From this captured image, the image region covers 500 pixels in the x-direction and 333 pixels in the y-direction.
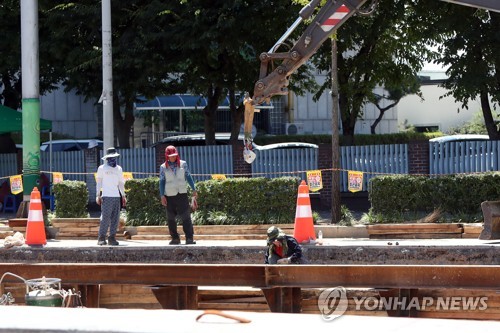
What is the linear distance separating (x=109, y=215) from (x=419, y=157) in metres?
→ 9.21

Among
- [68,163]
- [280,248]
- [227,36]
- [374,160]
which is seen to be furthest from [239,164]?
[280,248]

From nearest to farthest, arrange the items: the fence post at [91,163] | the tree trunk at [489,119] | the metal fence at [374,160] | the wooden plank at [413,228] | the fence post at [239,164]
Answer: the wooden plank at [413,228]
the metal fence at [374,160]
the fence post at [239,164]
the tree trunk at [489,119]
the fence post at [91,163]

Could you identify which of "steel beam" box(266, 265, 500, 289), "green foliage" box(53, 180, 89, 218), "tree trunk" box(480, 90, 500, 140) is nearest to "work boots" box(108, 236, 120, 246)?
"green foliage" box(53, 180, 89, 218)

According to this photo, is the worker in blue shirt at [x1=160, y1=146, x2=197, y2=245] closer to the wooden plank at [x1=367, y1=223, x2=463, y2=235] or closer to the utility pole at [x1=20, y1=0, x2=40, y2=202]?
the wooden plank at [x1=367, y1=223, x2=463, y2=235]

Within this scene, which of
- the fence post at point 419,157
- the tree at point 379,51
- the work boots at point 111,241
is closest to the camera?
the work boots at point 111,241

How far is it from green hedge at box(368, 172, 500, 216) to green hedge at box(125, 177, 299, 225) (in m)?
1.76

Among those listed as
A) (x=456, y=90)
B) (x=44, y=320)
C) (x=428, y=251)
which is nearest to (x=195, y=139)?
(x=456, y=90)

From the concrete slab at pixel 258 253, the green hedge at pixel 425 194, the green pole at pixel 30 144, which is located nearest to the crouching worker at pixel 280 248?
the concrete slab at pixel 258 253

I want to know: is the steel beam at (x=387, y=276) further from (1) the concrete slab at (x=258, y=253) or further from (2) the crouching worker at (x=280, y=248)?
(1) the concrete slab at (x=258, y=253)

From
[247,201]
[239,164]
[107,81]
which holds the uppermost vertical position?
[107,81]

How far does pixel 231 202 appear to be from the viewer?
20172 mm

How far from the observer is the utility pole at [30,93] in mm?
20312

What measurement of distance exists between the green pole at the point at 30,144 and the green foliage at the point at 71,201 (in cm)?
59

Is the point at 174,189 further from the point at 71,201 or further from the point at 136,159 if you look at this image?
the point at 136,159
